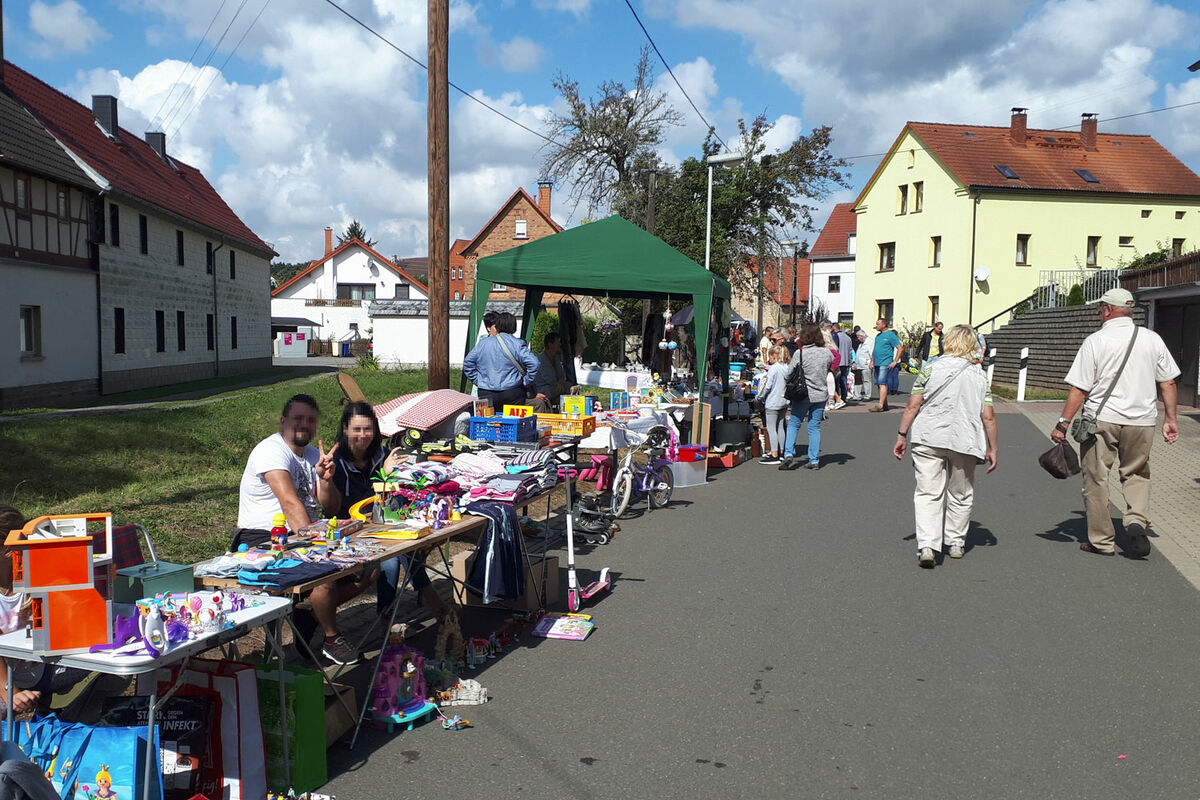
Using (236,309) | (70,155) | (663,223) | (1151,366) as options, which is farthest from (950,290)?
(1151,366)

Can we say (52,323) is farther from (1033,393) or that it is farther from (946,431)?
(1033,393)

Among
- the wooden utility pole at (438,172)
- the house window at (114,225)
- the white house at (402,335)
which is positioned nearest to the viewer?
the wooden utility pole at (438,172)

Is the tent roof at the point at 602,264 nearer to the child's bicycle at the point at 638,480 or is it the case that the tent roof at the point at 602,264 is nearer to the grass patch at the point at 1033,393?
the child's bicycle at the point at 638,480

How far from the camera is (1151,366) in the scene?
7730 mm

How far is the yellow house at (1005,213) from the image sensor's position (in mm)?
41000

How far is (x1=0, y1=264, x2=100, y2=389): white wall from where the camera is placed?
2358cm

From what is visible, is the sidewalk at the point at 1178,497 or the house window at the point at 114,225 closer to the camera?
the sidewalk at the point at 1178,497

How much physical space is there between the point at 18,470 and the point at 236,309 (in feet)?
103

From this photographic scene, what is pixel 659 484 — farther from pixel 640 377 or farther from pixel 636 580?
pixel 640 377

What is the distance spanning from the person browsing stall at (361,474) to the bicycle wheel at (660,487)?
480cm

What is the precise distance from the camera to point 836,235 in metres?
63.3

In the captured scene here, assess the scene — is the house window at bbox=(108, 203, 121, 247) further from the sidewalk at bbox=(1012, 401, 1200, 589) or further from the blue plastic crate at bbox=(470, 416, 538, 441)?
the blue plastic crate at bbox=(470, 416, 538, 441)

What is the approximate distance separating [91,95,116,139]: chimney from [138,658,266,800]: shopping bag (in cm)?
3539

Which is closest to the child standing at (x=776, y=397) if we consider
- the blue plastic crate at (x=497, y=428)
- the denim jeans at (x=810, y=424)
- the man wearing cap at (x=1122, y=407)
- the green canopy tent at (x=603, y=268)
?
the denim jeans at (x=810, y=424)
